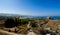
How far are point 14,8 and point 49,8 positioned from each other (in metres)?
0.74

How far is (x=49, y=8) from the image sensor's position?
7.84 ft

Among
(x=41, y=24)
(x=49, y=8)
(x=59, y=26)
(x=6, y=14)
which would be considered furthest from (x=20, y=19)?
(x=59, y=26)

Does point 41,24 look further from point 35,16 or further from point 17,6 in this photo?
point 17,6

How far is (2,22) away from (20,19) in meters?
0.38

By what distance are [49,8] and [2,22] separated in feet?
3.39

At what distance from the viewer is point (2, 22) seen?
90.5 inches

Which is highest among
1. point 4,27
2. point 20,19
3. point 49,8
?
point 49,8

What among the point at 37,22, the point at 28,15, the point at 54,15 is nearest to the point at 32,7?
the point at 28,15

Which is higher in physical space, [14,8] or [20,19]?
[14,8]

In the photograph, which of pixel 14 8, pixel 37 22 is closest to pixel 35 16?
pixel 37 22

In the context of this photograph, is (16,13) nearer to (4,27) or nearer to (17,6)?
(17,6)

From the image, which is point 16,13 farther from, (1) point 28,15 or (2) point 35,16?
(2) point 35,16

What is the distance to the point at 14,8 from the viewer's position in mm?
2324

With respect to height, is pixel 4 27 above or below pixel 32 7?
below
